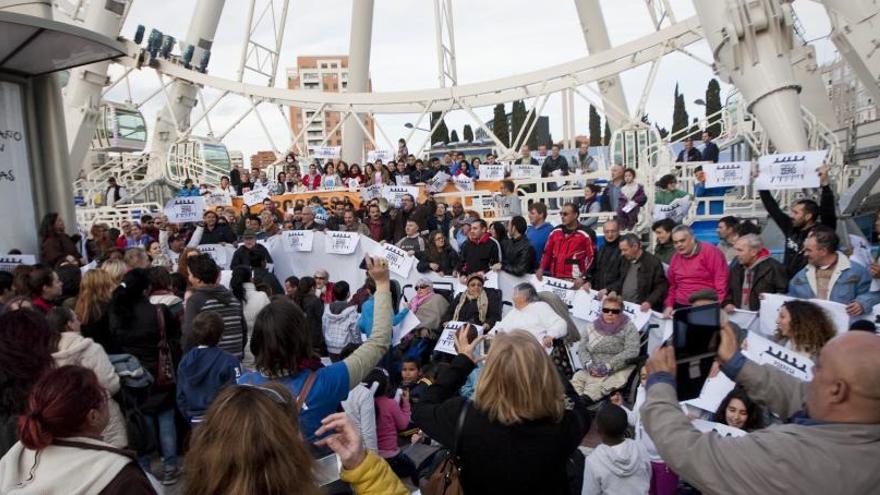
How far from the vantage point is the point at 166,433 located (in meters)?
5.44

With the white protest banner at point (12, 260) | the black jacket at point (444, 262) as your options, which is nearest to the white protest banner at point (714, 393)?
the black jacket at point (444, 262)

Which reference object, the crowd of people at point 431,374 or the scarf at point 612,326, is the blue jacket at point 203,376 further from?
the scarf at point 612,326

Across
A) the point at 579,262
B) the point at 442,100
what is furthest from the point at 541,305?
the point at 442,100

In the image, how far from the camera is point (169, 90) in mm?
26203

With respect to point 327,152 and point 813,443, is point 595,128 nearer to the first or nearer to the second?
point 327,152

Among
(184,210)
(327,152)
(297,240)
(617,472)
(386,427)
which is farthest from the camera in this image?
(327,152)

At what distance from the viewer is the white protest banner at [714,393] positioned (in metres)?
5.02

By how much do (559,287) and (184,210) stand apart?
7339 millimetres

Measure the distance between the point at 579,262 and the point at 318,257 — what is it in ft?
15.4

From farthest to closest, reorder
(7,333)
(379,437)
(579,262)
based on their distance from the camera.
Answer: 1. (579,262)
2. (379,437)
3. (7,333)

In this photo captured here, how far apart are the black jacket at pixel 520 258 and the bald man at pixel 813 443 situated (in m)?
6.25

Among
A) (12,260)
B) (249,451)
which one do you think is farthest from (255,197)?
(249,451)

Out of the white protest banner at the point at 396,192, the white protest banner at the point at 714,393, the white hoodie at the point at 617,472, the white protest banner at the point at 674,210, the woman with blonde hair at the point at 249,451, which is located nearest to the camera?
the woman with blonde hair at the point at 249,451

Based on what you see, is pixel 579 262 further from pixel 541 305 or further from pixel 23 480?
pixel 23 480
